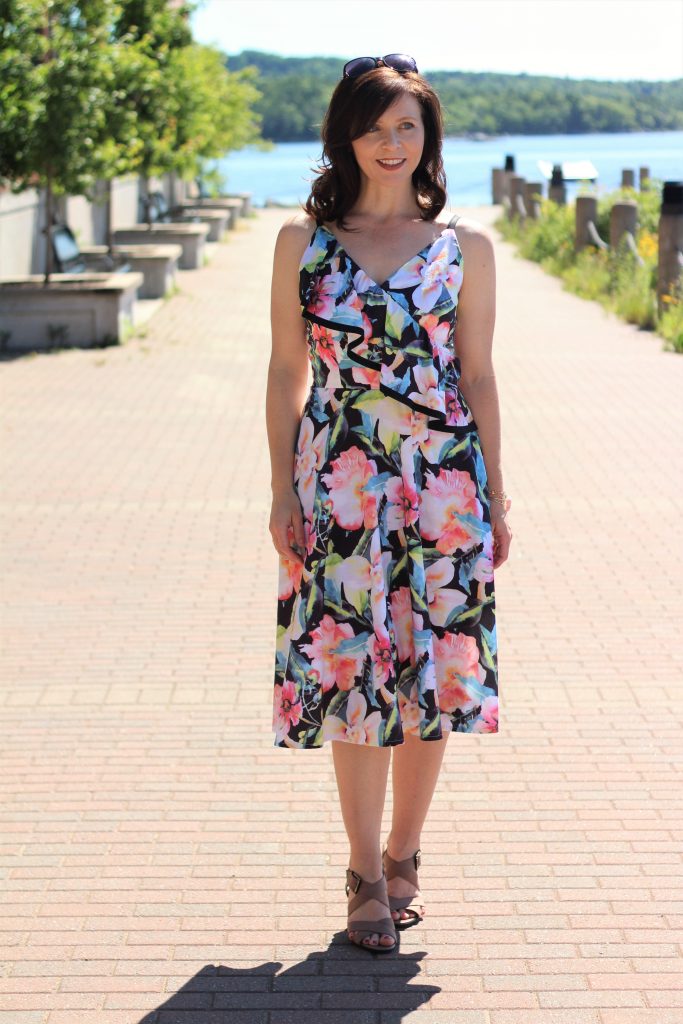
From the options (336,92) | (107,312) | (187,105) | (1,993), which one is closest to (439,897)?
(1,993)

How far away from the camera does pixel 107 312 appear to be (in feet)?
45.8

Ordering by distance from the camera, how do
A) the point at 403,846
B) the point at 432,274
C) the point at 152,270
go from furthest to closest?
the point at 152,270 < the point at 403,846 < the point at 432,274

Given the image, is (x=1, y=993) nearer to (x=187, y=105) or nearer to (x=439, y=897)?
(x=439, y=897)

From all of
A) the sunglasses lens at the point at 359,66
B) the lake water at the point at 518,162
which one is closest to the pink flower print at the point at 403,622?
the sunglasses lens at the point at 359,66

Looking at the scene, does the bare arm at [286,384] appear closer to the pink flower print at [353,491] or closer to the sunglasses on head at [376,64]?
the pink flower print at [353,491]

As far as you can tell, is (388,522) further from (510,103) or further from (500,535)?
(510,103)

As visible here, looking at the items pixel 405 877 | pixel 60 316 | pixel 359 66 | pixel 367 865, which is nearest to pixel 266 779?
pixel 405 877

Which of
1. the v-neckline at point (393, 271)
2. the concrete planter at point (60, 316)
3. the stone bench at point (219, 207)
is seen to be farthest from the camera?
the stone bench at point (219, 207)

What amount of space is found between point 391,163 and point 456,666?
3.73ft

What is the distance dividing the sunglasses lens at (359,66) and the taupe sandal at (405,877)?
185 centimetres

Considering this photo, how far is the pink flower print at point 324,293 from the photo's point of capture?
3295 millimetres

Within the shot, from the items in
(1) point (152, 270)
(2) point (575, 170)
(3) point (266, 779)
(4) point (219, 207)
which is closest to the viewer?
(3) point (266, 779)

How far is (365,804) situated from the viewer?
3473 millimetres

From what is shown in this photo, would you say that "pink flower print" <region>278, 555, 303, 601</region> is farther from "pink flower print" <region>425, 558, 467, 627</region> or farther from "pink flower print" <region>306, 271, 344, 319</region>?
"pink flower print" <region>306, 271, 344, 319</region>
